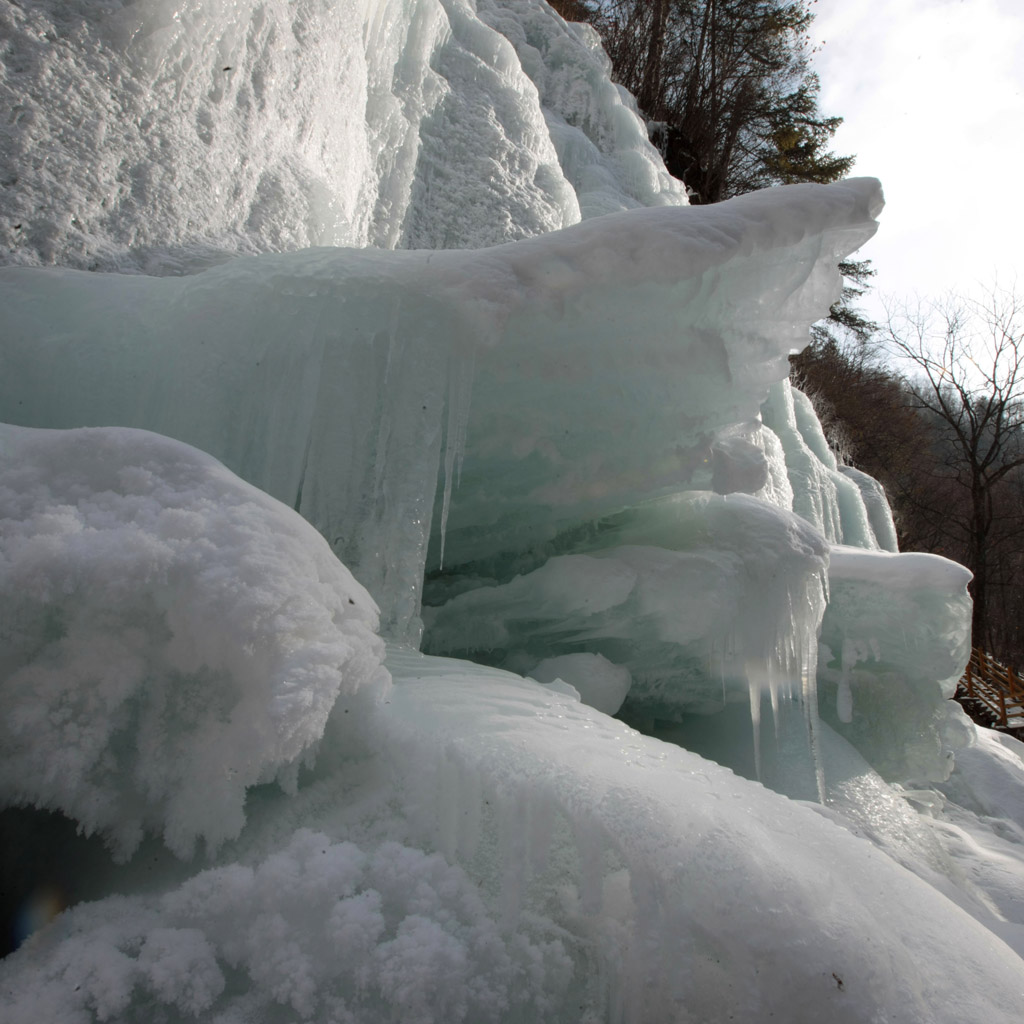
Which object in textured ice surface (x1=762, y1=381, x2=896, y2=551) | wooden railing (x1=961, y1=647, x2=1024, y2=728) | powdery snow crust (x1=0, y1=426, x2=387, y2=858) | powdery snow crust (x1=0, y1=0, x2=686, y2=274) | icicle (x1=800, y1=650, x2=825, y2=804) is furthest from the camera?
wooden railing (x1=961, y1=647, x2=1024, y2=728)

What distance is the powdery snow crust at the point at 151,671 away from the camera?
3.11 ft

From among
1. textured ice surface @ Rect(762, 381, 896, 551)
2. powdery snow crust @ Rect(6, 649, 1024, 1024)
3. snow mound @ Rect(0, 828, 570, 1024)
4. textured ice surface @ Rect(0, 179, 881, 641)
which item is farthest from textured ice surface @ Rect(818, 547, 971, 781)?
snow mound @ Rect(0, 828, 570, 1024)

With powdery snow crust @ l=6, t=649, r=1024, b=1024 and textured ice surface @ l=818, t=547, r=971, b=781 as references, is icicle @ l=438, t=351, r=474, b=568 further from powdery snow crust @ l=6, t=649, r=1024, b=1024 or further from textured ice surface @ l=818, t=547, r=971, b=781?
textured ice surface @ l=818, t=547, r=971, b=781

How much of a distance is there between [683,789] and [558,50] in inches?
320

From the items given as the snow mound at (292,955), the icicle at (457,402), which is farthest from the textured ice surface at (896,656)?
the snow mound at (292,955)

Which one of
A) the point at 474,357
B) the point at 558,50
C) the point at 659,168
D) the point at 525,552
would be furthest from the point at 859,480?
the point at 474,357

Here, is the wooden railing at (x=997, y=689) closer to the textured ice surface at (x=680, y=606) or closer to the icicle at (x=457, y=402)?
the textured ice surface at (x=680, y=606)

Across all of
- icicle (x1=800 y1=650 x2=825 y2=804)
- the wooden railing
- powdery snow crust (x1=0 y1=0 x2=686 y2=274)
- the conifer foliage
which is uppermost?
the conifer foliage

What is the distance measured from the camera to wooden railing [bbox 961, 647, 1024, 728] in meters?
8.12

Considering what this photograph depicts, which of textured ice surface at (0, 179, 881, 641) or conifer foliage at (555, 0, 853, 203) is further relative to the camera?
conifer foliage at (555, 0, 853, 203)

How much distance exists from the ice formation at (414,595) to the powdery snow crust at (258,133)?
16 millimetres

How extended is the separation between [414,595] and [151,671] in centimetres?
92

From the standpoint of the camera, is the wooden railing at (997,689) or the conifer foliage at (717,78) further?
the conifer foliage at (717,78)

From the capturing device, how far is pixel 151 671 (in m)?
1.00
